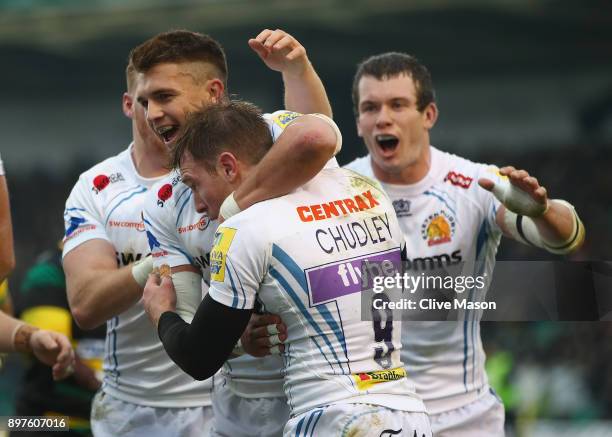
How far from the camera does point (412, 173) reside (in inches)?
215

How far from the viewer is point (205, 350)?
11.3ft

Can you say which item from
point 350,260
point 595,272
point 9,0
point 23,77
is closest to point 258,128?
point 350,260

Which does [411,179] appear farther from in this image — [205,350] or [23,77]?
[23,77]

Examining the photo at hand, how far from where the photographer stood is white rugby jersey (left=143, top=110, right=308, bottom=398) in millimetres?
4031

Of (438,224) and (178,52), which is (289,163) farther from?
(438,224)

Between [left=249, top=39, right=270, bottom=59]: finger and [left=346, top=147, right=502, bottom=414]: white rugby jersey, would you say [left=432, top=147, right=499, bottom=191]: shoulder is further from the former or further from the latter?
[left=249, top=39, right=270, bottom=59]: finger

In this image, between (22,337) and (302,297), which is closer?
(302,297)

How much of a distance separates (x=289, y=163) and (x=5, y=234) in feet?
4.64

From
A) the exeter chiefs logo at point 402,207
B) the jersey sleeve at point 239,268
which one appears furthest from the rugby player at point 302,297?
the exeter chiefs logo at point 402,207

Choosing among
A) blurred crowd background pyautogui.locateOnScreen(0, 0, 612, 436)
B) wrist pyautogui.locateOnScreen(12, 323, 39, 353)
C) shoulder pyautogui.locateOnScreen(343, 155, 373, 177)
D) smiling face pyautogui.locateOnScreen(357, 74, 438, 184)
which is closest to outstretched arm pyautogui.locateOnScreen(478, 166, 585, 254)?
smiling face pyautogui.locateOnScreen(357, 74, 438, 184)

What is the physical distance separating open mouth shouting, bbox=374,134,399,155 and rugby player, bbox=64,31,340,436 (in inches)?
43.9

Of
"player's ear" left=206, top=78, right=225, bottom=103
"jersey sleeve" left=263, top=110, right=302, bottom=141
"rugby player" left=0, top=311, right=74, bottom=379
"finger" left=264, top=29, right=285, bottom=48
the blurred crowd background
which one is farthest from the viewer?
the blurred crowd background

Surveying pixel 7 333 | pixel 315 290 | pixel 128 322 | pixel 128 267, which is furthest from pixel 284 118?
pixel 7 333

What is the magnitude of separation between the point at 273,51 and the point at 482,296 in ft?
5.79
